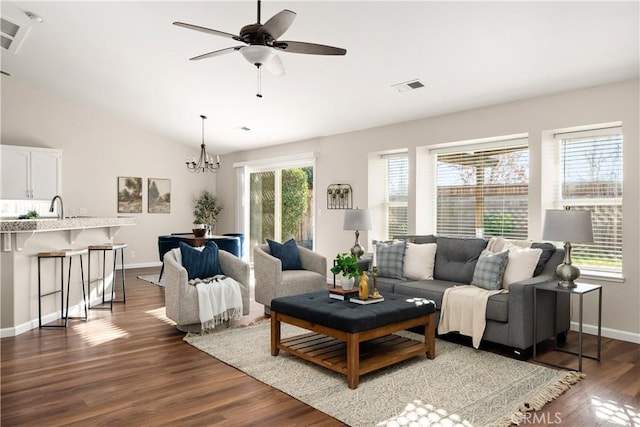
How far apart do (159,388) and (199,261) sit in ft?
5.93

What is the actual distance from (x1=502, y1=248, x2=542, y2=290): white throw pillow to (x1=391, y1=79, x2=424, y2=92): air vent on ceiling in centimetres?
214

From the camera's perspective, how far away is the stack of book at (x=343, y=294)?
3.75 metres

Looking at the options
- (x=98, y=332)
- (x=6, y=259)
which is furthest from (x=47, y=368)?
(x=6, y=259)

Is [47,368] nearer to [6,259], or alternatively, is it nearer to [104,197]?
[6,259]

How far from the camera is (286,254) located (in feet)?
18.0

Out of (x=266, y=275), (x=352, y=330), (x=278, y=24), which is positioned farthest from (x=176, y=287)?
(x=278, y=24)

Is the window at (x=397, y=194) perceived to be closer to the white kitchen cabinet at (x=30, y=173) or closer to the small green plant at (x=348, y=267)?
the small green plant at (x=348, y=267)

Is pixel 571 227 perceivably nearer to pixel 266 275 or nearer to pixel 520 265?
pixel 520 265

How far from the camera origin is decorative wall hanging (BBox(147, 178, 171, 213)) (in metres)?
9.40

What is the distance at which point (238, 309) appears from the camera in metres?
4.65

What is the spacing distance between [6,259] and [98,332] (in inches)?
44.5

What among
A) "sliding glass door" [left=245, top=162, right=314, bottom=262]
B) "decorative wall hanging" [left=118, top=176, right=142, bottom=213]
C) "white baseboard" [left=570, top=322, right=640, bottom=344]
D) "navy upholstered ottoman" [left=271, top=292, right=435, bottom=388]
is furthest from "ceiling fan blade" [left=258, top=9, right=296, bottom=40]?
"decorative wall hanging" [left=118, top=176, right=142, bottom=213]
